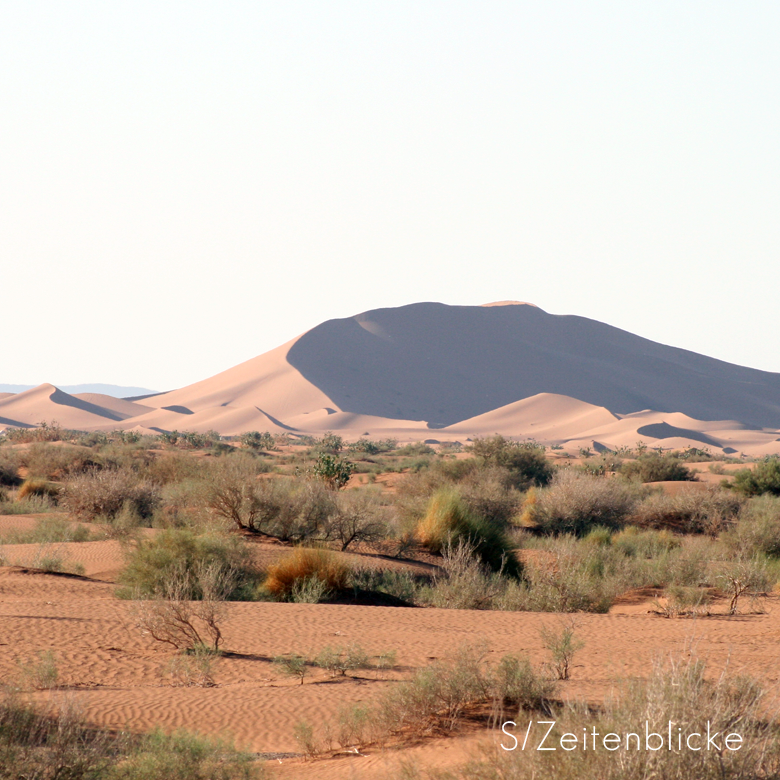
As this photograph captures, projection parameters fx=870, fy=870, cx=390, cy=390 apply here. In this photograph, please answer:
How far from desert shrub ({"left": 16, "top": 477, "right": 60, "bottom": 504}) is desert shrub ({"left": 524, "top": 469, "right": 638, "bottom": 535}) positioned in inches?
542

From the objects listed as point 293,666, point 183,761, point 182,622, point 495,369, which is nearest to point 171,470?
point 182,622

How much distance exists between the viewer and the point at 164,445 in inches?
1893

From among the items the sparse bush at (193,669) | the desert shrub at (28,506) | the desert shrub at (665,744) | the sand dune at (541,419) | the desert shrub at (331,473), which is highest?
the sand dune at (541,419)

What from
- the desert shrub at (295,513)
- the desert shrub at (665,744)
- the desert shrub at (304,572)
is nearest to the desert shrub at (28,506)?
the desert shrub at (295,513)

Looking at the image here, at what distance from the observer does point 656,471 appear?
34438 mm

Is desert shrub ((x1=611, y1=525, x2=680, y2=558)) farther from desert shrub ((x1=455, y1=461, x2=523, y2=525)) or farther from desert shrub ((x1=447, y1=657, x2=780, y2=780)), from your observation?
desert shrub ((x1=447, y1=657, x2=780, y2=780))

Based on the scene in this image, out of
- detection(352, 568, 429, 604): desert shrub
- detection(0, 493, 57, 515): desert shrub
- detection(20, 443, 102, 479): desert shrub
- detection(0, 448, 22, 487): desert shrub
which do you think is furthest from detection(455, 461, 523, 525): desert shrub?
detection(0, 448, 22, 487): desert shrub

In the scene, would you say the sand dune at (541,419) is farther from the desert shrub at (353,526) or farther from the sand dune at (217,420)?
the desert shrub at (353,526)

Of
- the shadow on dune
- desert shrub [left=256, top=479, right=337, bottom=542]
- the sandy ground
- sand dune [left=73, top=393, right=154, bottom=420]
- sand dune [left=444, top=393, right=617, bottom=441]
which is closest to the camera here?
the sandy ground

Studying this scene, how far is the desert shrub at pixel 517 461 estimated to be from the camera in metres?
31.0

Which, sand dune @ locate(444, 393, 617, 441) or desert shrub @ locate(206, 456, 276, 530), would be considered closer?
desert shrub @ locate(206, 456, 276, 530)

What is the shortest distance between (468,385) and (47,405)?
58.4 m

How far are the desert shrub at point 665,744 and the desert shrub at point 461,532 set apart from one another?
1184 cm

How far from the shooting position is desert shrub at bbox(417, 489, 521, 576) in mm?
16844
